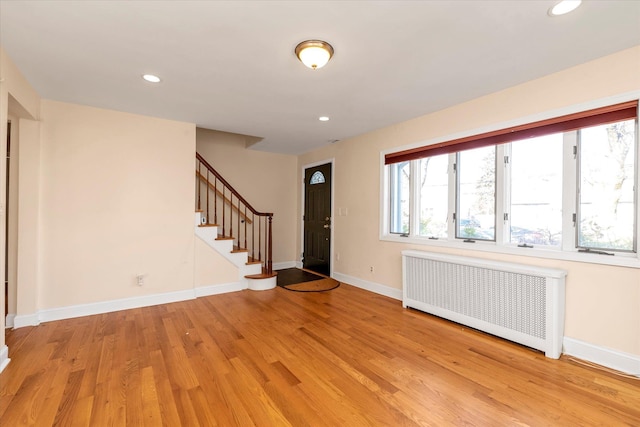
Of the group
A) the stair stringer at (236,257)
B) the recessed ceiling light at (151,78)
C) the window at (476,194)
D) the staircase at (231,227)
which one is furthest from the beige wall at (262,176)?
the window at (476,194)

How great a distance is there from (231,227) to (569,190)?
453 cm

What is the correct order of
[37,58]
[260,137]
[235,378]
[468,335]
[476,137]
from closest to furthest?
1. [235,378]
2. [37,58]
3. [468,335]
4. [476,137]
5. [260,137]

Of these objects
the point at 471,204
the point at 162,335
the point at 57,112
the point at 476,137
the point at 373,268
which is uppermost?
the point at 57,112

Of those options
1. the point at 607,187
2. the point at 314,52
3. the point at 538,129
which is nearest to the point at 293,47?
the point at 314,52

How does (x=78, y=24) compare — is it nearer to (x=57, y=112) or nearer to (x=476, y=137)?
(x=57, y=112)

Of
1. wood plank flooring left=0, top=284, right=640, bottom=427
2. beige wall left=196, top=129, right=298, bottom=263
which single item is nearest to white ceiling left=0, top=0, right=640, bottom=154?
beige wall left=196, top=129, right=298, bottom=263

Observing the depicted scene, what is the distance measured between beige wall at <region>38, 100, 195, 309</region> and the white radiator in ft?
10.4

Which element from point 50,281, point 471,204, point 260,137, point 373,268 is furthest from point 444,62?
point 50,281

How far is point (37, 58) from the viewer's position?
2.33 metres

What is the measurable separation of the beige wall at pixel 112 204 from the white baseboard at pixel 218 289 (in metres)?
0.18

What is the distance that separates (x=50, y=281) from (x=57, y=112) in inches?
76.2

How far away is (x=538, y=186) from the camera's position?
277 cm

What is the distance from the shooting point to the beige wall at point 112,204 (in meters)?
3.23

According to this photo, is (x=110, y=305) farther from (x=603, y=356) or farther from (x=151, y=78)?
(x=603, y=356)
